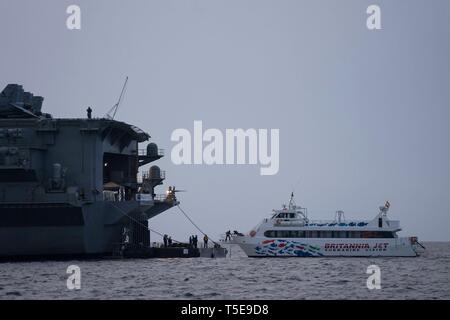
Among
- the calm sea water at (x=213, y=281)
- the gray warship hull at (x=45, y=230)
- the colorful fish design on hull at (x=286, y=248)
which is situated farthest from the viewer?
the colorful fish design on hull at (x=286, y=248)

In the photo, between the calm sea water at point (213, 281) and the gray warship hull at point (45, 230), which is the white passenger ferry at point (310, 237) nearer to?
the calm sea water at point (213, 281)

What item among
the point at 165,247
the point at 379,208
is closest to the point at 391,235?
the point at 379,208

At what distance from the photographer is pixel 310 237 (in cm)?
8781

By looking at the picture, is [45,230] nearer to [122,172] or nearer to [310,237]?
[122,172]

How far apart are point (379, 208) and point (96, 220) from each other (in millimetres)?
32748

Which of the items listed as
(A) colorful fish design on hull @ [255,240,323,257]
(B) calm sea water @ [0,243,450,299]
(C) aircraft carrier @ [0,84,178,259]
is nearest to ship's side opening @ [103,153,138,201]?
(C) aircraft carrier @ [0,84,178,259]

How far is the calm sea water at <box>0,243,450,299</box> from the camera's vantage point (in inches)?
1703

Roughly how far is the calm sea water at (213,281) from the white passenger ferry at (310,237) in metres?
13.9

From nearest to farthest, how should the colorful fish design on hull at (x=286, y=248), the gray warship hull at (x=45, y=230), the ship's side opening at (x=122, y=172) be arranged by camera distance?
the gray warship hull at (x=45, y=230), the ship's side opening at (x=122, y=172), the colorful fish design on hull at (x=286, y=248)

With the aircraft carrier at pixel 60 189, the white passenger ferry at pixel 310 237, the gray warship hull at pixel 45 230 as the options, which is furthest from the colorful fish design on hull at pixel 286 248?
the gray warship hull at pixel 45 230

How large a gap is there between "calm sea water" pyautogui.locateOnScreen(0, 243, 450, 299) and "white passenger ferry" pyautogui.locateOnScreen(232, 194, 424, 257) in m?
13.9

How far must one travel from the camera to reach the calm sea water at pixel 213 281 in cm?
4325
